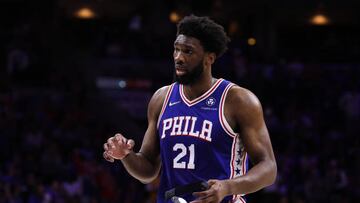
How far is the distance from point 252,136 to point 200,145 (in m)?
0.31

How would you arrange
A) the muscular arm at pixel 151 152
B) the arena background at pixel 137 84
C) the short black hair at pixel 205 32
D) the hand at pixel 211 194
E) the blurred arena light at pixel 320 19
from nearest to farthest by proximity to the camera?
the hand at pixel 211 194, the short black hair at pixel 205 32, the muscular arm at pixel 151 152, the arena background at pixel 137 84, the blurred arena light at pixel 320 19

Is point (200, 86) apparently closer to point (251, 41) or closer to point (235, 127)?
point (235, 127)

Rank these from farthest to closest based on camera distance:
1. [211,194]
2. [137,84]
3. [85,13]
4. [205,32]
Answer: [85,13] < [137,84] < [205,32] < [211,194]

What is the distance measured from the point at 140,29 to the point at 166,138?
50.3 ft

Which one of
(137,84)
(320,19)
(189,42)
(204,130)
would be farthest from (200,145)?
(320,19)

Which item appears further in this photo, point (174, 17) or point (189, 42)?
point (174, 17)

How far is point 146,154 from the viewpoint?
460 cm

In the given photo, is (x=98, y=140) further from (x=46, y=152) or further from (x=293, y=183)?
(x=293, y=183)

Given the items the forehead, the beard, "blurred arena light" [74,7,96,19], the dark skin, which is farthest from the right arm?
"blurred arena light" [74,7,96,19]

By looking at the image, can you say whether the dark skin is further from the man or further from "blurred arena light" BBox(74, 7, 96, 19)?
"blurred arena light" BBox(74, 7, 96, 19)

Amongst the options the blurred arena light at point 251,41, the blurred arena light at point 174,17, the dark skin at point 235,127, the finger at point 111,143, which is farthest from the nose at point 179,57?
the blurred arena light at point 174,17

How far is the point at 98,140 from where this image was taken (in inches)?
521

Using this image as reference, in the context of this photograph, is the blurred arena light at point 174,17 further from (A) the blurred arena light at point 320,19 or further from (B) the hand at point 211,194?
(B) the hand at point 211,194

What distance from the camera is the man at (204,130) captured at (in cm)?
421
